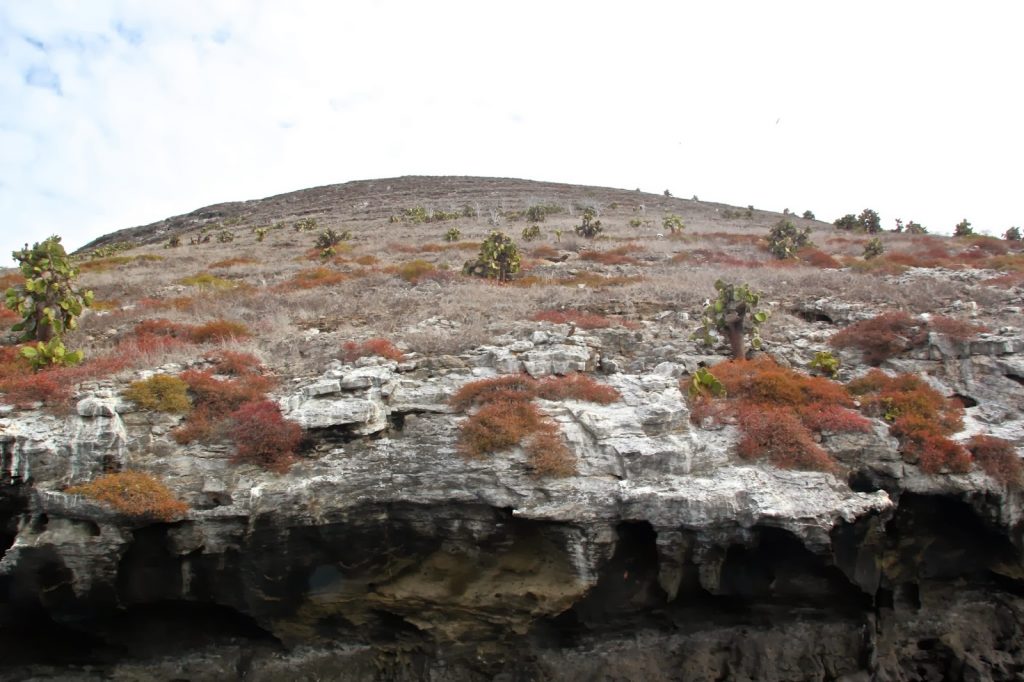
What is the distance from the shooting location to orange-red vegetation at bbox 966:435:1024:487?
11.5 metres

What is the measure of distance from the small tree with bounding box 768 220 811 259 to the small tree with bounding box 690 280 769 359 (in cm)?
2041

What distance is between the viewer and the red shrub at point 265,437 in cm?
1162

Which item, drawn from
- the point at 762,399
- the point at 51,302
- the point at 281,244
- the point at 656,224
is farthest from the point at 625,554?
the point at 656,224

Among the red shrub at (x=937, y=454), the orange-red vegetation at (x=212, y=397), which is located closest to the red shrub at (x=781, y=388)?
the red shrub at (x=937, y=454)

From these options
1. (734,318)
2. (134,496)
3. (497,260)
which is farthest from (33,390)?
(497,260)

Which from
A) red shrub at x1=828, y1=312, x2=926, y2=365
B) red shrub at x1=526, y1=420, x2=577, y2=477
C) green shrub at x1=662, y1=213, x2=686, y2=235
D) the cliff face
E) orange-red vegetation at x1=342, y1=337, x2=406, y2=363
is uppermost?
green shrub at x1=662, y1=213, x2=686, y2=235

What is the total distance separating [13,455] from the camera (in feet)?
35.4

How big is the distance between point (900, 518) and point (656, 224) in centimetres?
4450

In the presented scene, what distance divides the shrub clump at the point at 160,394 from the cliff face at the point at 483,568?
0.95 meters

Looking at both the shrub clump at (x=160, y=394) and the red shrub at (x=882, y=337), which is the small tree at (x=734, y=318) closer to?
the red shrub at (x=882, y=337)

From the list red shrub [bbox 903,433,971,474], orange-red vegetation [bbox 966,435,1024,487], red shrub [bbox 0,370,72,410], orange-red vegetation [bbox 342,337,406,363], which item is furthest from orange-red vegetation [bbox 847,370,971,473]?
red shrub [bbox 0,370,72,410]

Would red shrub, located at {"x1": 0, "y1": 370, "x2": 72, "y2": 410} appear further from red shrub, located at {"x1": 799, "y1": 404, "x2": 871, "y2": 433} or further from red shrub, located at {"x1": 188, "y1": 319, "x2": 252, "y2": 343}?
red shrub, located at {"x1": 799, "y1": 404, "x2": 871, "y2": 433}

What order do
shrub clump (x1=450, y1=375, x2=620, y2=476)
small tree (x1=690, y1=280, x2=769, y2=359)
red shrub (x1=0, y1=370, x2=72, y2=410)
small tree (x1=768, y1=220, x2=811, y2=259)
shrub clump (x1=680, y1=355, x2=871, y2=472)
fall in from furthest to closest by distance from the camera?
small tree (x1=768, y1=220, x2=811, y2=259), small tree (x1=690, y1=280, x2=769, y2=359), red shrub (x1=0, y1=370, x2=72, y2=410), shrub clump (x1=680, y1=355, x2=871, y2=472), shrub clump (x1=450, y1=375, x2=620, y2=476)

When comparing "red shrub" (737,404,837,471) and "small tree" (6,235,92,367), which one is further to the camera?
"small tree" (6,235,92,367)
